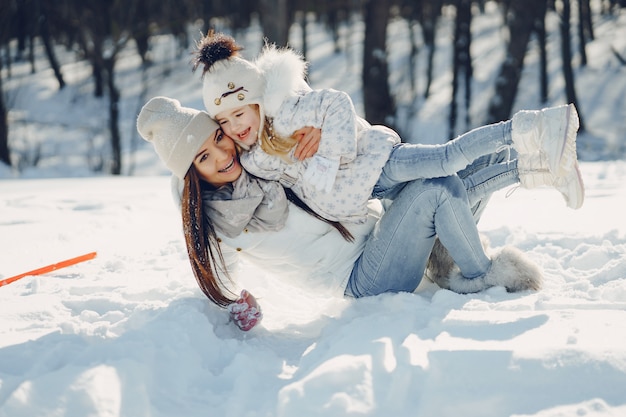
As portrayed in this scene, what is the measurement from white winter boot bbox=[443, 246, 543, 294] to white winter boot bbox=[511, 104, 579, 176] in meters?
0.44

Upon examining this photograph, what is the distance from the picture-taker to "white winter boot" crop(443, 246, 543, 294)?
9.10 ft

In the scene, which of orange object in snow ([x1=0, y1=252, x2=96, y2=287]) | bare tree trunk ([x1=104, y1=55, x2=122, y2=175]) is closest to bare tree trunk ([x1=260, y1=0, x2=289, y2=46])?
bare tree trunk ([x1=104, y1=55, x2=122, y2=175])

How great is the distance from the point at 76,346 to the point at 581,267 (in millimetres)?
2366

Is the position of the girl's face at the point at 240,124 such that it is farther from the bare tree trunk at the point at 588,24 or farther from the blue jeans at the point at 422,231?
the bare tree trunk at the point at 588,24

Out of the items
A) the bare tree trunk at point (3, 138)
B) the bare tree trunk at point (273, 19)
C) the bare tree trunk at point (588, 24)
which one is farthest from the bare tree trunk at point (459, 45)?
the bare tree trunk at point (588, 24)

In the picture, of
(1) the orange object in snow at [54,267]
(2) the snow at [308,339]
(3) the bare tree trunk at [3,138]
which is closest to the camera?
(2) the snow at [308,339]

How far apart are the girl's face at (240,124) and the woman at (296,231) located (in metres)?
0.05

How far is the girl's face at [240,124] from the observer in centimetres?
276

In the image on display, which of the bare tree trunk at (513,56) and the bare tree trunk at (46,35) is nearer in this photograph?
the bare tree trunk at (513,56)

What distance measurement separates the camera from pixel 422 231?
279 centimetres

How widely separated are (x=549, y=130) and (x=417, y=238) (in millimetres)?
702

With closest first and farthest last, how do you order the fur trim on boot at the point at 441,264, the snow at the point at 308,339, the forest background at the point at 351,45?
1. the snow at the point at 308,339
2. the fur trim on boot at the point at 441,264
3. the forest background at the point at 351,45

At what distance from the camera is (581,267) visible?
319 centimetres

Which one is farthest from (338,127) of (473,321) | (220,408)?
(220,408)
